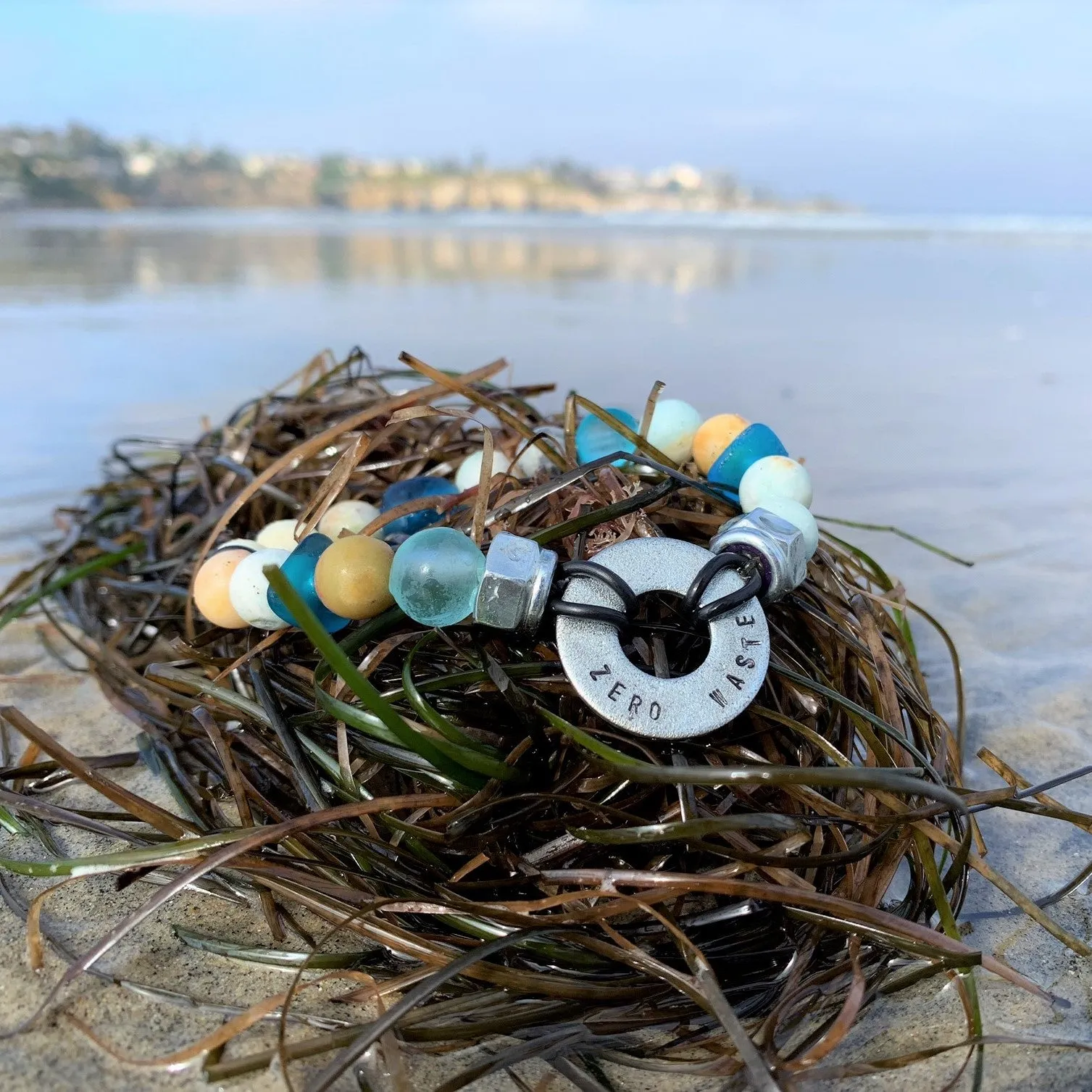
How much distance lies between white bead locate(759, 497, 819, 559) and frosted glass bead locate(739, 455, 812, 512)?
0.12 ft

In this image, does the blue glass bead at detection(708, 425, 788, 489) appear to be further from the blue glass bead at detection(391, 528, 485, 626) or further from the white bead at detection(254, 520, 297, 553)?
the white bead at detection(254, 520, 297, 553)

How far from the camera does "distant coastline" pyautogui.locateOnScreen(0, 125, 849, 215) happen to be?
23281 millimetres

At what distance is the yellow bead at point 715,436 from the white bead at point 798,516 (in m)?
0.27

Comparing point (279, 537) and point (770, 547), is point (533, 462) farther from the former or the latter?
point (770, 547)

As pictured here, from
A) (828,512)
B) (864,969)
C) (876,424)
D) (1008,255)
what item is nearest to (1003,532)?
(828,512)

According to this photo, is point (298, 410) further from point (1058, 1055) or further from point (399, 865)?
point (1058, 1055)

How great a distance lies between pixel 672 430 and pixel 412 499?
1.76 feet

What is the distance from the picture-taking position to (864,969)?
1.20m

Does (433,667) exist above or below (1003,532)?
above

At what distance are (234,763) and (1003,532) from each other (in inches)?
107

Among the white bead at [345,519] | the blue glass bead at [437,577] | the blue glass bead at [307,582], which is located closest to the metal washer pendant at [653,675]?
the blue glass bead at [437,577]

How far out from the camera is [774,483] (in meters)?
1.51

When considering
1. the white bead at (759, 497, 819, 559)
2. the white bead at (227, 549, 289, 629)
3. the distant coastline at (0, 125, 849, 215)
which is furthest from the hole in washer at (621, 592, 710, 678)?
the distant coastline at (0, 125, 849, 215)

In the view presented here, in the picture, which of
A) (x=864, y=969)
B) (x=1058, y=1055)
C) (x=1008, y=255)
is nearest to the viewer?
(x=1058, y=1055)
